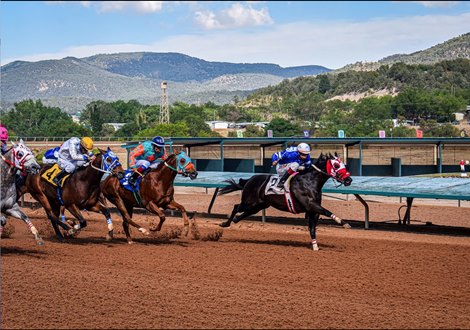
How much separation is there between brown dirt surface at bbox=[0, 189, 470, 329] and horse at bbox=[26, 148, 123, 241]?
66 cm

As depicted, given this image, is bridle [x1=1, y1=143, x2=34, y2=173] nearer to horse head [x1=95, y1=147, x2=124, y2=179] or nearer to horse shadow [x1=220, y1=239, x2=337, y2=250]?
horse head [x1=95, y1=147, x2=124, y2=179]

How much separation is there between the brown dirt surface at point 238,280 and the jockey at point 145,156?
153cm

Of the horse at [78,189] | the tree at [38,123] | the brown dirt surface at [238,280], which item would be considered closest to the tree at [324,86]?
the tree at [38,123]

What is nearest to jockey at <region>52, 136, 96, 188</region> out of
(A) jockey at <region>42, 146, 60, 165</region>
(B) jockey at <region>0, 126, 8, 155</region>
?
(A) jockey at <region>42, 146, 60, 165</region>

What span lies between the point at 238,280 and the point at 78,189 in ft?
16.4

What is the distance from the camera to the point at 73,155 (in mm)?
14734

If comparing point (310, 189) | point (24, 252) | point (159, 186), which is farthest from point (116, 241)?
point (310, 189)

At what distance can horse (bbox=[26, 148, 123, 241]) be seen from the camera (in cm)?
1459

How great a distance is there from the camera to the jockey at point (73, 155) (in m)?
14.7

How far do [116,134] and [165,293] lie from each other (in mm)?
73741

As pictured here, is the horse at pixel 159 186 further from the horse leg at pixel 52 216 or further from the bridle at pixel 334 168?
the bridle at pixel 334 168

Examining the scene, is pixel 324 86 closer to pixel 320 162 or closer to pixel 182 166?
pixel 182 166

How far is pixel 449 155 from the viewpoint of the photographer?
45.6 metres

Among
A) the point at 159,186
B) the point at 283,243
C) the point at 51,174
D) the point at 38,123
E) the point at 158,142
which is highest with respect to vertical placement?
the point at 158,142
